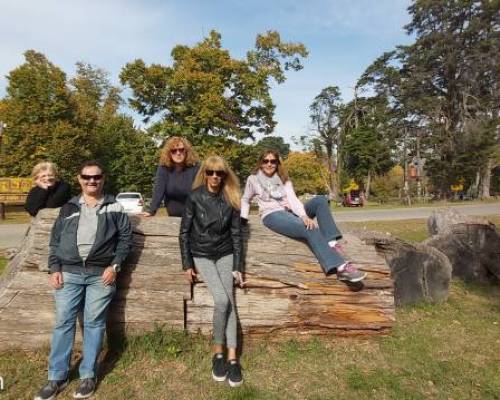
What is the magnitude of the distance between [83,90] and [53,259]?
1711 inches

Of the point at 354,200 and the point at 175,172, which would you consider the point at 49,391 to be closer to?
the point at 175,172

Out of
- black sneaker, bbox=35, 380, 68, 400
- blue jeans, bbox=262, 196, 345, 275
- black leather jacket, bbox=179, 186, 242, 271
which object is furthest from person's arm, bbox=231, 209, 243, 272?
black sneaker, bbox=35, 380, 68, 400

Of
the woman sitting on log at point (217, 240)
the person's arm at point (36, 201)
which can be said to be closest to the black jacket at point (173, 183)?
the woman sitting on log at point (217, 240)

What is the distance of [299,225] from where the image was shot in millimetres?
4324

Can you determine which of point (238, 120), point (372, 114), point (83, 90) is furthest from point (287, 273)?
point (372, 114)

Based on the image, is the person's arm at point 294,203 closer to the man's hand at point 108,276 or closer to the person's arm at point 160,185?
the person's arm at point 160,185

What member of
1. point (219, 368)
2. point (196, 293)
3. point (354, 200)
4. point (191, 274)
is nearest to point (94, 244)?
point (191, 274)

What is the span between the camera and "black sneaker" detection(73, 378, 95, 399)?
10.2 feet

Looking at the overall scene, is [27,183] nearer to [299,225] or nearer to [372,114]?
[299,225]

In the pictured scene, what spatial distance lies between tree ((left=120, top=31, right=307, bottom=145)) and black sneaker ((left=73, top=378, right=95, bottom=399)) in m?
21.3

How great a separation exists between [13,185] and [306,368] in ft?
76.9

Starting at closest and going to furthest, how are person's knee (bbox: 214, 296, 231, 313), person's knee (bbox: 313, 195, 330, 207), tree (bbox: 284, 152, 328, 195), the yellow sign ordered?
1. person's knee (bbox: 214, 296, 231, 313)
2. person's knee (bbox: 313, 195, 330, 207)
3. the yellow sign
4. tree (bbox: 284, 152, 328, 195)

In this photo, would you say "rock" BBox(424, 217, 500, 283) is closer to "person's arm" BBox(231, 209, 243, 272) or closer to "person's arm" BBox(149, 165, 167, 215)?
"person's arm" BBox(231, 209, 243, 272)

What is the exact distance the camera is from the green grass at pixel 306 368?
330 centimetres
